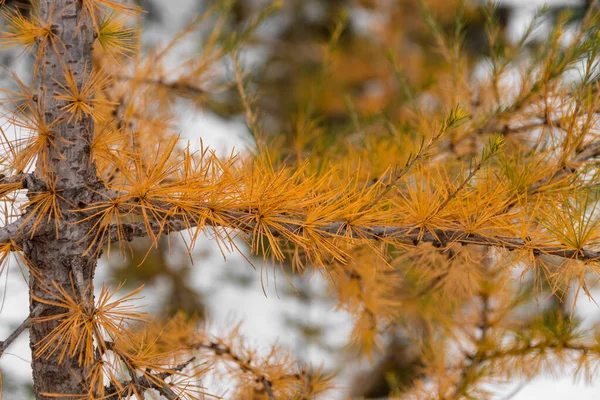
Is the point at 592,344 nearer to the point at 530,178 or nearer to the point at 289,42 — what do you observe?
the point at 530,178

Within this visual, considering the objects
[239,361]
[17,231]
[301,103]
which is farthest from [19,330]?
[301,103]

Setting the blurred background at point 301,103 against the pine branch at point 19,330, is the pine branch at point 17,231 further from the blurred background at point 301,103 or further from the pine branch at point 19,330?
the blurred background at point 301,103

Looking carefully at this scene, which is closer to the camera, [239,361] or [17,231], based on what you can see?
[17,231]

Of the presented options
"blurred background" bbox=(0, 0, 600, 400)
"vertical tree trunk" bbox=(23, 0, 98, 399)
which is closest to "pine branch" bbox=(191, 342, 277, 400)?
"vertical tree trunk" bbox=(23, 0, 98, 399)

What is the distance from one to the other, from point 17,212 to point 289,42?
6.07ft

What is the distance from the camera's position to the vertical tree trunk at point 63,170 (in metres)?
0.39

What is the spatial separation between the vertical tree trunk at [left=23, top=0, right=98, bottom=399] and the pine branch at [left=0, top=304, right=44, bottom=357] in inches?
0.5

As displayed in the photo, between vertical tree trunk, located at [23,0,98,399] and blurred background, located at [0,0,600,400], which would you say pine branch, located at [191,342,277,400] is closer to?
vertical tree trunk, located at [23,0,98,399]

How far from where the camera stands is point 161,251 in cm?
165

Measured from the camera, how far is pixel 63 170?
39cm

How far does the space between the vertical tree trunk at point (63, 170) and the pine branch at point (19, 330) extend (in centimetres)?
1

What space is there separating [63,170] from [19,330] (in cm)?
11

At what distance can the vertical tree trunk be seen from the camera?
1.28ft

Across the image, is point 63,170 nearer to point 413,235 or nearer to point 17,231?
point 17,231
